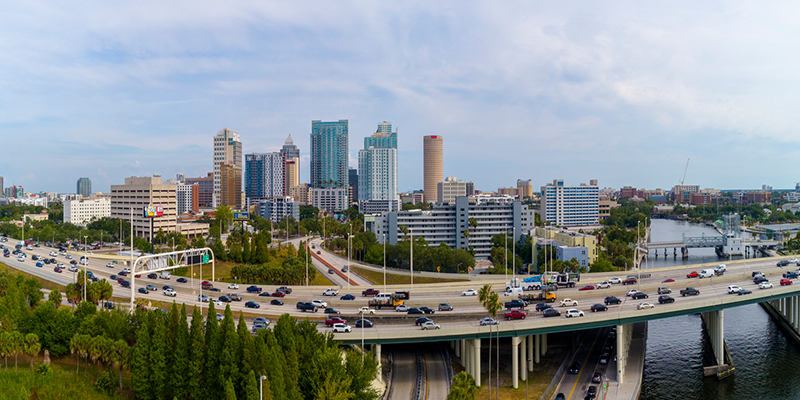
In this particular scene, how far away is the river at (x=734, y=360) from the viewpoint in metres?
49.4

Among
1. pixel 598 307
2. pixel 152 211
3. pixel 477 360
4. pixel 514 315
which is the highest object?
pixel 152 211

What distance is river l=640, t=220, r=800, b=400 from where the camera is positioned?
4944 cm

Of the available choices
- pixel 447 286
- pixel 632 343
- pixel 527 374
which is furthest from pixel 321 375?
pixel 632 343

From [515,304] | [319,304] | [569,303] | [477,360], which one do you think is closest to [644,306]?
[569,303]

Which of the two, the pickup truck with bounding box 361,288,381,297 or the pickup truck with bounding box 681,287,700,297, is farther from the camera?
the pickup truck with bounding box 361,288,381,297

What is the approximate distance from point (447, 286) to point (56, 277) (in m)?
56.0

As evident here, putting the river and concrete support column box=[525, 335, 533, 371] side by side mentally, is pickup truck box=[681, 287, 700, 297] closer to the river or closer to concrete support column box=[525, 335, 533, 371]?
the river

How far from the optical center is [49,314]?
1766 inches

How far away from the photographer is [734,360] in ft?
190

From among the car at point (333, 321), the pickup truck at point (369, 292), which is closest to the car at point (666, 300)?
the pickup truck at point (369, 292)

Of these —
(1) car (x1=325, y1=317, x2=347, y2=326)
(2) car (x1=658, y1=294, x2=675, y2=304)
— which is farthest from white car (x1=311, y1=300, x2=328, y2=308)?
(2) car (x1=658, y1=294, x2=675, y2=304)

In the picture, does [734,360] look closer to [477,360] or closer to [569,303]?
[569,303]

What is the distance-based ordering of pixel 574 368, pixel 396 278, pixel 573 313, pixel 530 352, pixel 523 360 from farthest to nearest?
1. pixel 396 278
2. pixel 530 352
3. pixel 574 368
4. pixel 573 313
5. pixel 523 360

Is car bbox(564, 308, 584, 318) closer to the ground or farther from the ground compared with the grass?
farther from the ground
